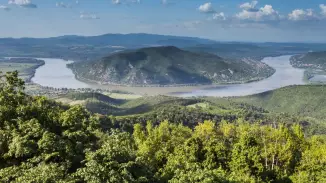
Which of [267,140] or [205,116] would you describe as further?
[205,116]

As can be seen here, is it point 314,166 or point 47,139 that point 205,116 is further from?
point 47,139

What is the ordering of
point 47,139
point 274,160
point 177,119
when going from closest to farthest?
point 47,139, point 274,160, point 177,119

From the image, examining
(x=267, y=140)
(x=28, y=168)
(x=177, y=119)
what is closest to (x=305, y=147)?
(x=267, y=140)

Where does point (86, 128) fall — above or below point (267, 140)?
above

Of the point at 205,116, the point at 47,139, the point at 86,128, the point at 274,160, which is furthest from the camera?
the point at 205,116

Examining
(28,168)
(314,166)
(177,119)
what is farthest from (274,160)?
(177,119)

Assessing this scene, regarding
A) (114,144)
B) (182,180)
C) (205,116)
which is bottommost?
(205,116)
